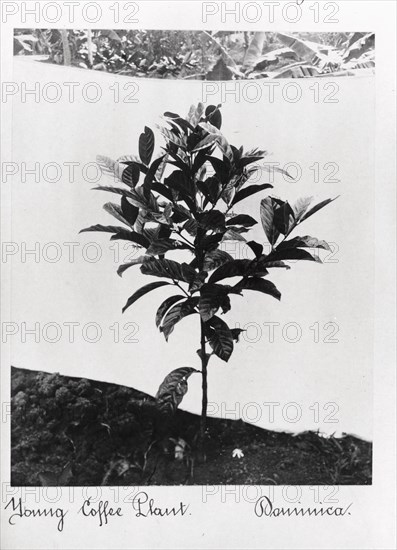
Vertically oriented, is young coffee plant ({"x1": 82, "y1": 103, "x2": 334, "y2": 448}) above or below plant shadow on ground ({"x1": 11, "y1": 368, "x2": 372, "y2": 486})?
above

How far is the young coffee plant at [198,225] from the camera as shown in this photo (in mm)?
901

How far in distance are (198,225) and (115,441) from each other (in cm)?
35

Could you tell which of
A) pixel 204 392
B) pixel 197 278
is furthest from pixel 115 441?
pixel 197 278

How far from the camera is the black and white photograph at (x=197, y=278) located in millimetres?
917

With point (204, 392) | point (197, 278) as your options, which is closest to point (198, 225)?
point (197, 278)

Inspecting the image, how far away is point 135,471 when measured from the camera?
3.03ft

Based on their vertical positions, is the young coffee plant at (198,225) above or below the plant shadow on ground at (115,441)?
above

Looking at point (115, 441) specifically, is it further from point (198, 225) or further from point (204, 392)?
point (198, 225)

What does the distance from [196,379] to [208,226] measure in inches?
9.2

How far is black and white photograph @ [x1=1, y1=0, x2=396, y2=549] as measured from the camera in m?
0.92

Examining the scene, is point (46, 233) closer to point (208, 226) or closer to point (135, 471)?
point (208, 226)

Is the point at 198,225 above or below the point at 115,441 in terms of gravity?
above

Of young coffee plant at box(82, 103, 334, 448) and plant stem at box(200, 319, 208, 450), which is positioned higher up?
young coffee plant at box(82, 103, 334, 448)

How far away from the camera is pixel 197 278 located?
905 millimetres
